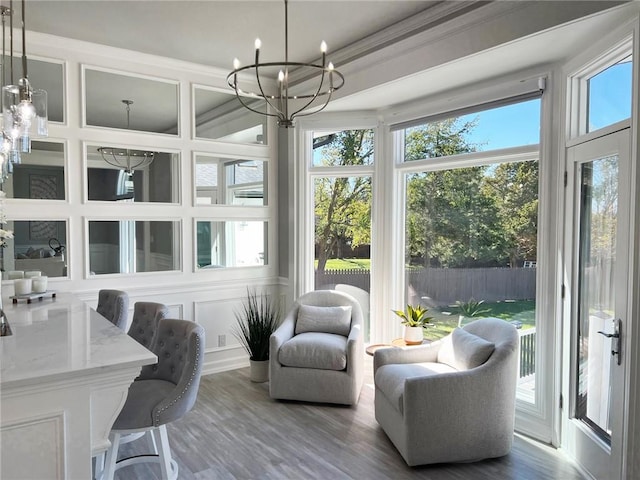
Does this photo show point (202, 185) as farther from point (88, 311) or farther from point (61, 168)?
point (88, 311)

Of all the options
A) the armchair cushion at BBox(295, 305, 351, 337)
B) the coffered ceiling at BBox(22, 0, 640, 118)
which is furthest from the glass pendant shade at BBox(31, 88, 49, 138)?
the armchair cushion at BBox(295, 305, 351, 337)

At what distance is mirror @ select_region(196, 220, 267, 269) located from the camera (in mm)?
4781

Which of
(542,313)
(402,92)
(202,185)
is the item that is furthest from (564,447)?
(202,185)

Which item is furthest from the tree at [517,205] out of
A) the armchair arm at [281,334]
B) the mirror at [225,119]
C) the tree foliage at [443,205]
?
the mirror at [225,119]

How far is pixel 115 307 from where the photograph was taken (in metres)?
3.41

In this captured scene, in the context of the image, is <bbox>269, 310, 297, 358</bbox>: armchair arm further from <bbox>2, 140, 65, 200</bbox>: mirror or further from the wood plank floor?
<bbox>2, 140, 65, 200</bbox>: mirror

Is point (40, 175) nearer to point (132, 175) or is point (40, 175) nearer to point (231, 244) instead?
point (132, 175)

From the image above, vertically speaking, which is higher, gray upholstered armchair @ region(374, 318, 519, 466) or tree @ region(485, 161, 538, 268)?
tree @ region(485, 161, 538, 268)

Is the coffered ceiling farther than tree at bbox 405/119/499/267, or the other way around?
tree at bbox 405/119/499/267

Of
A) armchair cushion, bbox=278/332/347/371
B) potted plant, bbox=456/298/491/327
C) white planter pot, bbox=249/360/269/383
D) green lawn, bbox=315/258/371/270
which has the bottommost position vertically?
white planter pot, bbox=249/360/269/383

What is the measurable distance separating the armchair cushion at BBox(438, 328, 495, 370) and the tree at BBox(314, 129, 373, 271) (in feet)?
5.56

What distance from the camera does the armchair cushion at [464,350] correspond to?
120 inches

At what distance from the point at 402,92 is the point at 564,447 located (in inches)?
118

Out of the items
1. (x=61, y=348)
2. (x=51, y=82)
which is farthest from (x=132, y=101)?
(x=61, y=348)
